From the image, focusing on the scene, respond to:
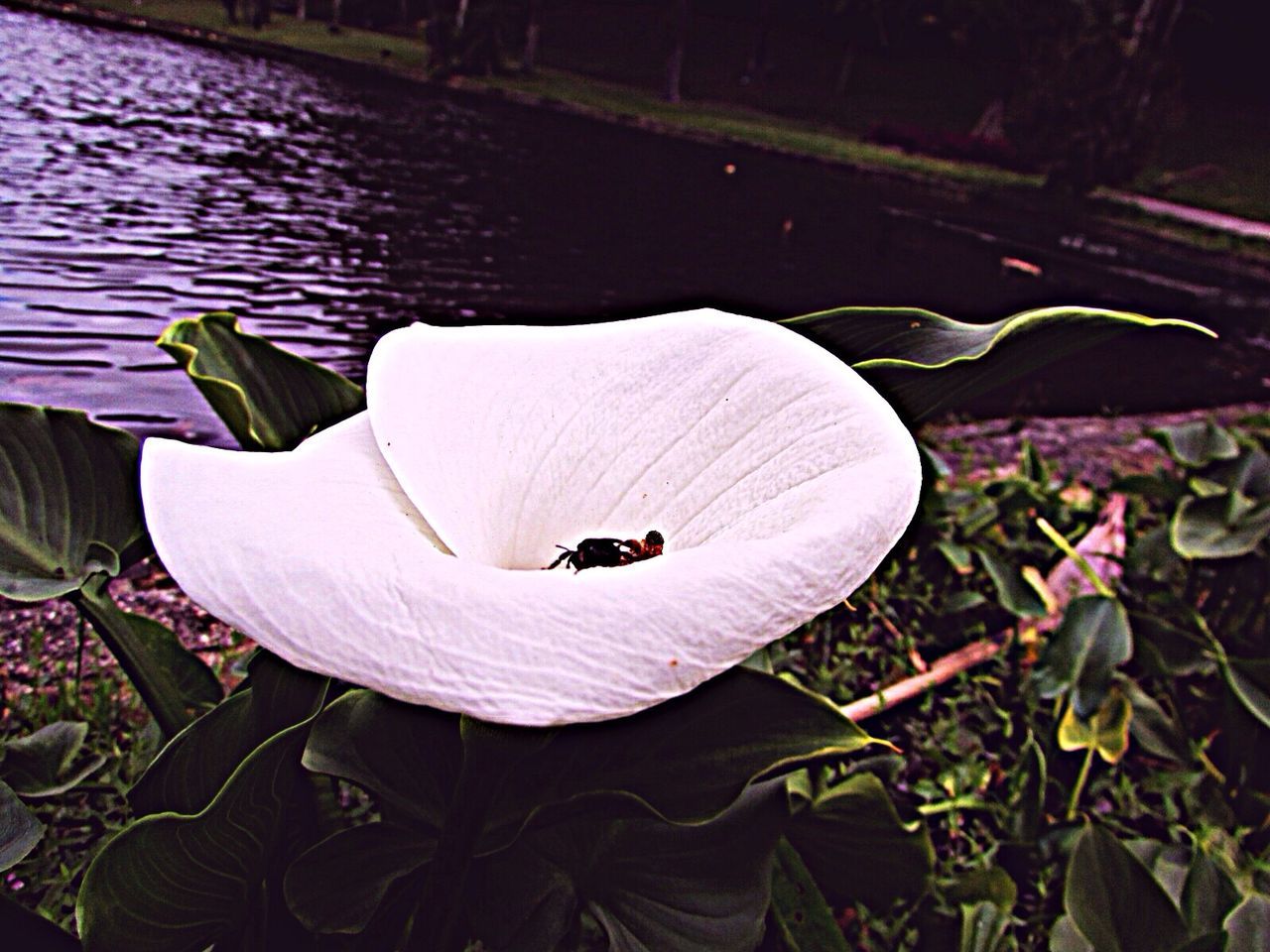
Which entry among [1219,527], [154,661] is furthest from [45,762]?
[1219,527]

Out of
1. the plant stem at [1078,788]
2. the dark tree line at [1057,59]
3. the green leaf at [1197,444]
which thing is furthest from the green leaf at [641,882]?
the dark tree line at [1057,59]

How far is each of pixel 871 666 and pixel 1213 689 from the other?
13.8 inches

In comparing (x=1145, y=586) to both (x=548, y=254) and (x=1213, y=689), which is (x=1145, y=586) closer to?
(x=1213, y=689)

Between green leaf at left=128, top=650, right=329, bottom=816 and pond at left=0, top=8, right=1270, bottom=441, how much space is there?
197 millimetres

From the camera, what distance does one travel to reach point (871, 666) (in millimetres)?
898

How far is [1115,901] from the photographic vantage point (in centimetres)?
54

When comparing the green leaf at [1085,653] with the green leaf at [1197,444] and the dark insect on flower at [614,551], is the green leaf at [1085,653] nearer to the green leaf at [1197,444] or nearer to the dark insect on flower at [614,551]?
the green leaf at [1197,444]

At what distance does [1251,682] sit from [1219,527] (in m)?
0.17

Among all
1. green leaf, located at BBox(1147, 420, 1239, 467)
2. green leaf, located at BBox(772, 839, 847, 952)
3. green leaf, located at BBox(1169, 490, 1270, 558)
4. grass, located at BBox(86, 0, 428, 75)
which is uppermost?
grass, located at BBox(86, 0, 428, 75)

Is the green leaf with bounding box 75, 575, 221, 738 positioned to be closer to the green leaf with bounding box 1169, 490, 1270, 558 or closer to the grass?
the grass

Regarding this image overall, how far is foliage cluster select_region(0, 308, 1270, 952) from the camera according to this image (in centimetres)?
37

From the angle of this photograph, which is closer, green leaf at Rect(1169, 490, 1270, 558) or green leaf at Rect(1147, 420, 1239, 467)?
green leaf at Rect(1169, 490, 1270, 558)

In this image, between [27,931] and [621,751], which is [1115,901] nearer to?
[621,751]

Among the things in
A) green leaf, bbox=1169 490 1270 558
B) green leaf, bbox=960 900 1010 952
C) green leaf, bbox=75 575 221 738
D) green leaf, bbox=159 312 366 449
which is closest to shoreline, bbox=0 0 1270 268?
green leaf, bbox=159 312 366 449
